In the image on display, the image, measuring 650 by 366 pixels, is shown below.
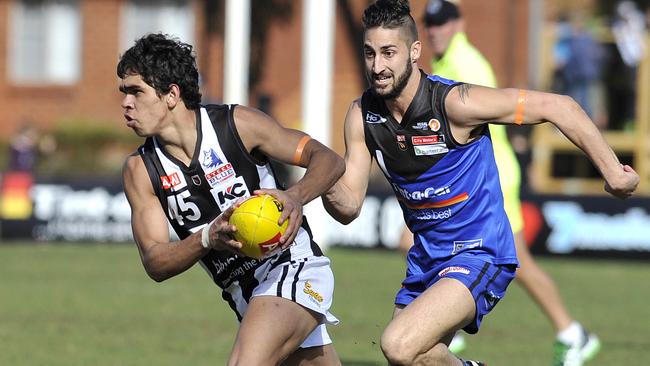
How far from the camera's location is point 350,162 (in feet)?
A: 21.9

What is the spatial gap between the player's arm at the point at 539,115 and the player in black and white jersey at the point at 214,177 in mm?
698

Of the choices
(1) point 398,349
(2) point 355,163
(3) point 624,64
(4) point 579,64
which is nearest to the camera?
(1) point 398,349

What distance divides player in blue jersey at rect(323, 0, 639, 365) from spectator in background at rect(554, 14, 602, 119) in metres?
Result: 14.9

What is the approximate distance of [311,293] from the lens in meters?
6.20

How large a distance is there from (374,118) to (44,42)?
25.5m

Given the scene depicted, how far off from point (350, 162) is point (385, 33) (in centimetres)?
76

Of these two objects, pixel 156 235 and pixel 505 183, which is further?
pixel 505 183

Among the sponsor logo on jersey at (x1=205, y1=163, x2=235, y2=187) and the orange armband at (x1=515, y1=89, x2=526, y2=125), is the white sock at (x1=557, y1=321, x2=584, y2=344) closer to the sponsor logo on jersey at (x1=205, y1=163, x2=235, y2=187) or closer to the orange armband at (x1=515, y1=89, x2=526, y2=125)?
the orange armband at (x1=515, y1=89, x2=526, y2=125)

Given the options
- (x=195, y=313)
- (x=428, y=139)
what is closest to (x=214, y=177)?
(x=428, y=139)

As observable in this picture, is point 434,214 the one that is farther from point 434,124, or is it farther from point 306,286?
point 306,286

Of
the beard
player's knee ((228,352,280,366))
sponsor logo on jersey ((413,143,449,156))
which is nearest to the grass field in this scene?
sponsor logo on jersey ((413,143,449,156))

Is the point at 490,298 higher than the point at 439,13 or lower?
lower

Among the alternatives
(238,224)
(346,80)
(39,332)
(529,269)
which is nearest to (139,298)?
(39,332)

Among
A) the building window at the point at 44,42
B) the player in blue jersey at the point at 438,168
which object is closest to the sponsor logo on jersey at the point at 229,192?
the player in blue jersey at the point at 438,168
